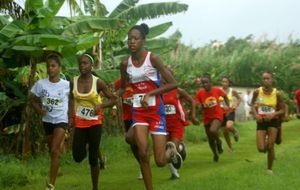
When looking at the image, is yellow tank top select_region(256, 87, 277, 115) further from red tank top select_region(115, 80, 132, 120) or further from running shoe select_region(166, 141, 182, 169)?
red tank top select_region(115, 80, 132, 120)

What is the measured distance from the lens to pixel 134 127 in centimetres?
704

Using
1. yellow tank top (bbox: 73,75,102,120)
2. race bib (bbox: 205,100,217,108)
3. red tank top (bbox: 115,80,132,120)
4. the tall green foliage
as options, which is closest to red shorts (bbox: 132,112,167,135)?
yellow tank top (bbox: 73,75,102,120)

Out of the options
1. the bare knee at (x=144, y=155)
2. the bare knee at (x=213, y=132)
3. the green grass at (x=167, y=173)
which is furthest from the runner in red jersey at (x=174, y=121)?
the bare knee at (x=144, y=155)

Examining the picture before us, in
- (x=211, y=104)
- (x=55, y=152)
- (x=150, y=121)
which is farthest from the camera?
(x=211, y=104)

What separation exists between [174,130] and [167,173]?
1.28 meters

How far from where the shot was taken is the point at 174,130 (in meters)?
9.67

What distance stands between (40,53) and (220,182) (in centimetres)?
450

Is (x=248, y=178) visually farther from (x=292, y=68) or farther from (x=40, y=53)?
(x=292, y=68)

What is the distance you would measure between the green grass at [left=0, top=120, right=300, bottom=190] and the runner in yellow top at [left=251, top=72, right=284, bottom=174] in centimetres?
53

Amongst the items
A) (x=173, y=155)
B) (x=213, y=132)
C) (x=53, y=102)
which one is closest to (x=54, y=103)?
(x=53, y=102)

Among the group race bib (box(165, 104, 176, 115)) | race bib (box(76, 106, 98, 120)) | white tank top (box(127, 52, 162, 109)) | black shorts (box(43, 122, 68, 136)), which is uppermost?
white tank top (box(127, 52, 162, 109))

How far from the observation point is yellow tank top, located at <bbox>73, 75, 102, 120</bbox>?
8141mm

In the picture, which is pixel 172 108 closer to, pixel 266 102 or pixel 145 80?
pixel 266 102

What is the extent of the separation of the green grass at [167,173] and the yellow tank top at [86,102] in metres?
1.41
